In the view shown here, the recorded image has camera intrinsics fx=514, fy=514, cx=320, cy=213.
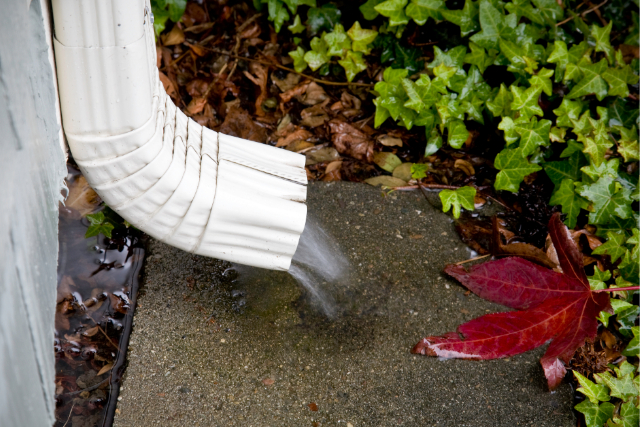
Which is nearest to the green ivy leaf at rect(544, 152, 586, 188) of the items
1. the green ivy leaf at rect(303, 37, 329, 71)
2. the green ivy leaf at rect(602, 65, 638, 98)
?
the green ivy leaf at rect(602, 65, 638, 98)

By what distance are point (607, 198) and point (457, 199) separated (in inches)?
20.6

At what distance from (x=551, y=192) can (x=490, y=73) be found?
2.01 ft

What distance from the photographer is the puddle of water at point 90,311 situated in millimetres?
1507

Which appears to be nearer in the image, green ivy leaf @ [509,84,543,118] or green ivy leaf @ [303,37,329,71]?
green ivy leaf @ [509,84,543,118]

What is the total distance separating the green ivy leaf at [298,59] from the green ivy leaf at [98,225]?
111 cm

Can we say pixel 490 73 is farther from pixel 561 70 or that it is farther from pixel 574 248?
pixel 574 248

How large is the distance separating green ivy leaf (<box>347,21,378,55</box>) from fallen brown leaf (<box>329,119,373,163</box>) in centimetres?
35

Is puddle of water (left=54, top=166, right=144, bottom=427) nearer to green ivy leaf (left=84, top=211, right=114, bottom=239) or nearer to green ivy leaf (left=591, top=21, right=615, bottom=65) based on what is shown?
green ivy leaf (left=84, top=211, right=114, bottom=239)

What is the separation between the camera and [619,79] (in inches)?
81.3

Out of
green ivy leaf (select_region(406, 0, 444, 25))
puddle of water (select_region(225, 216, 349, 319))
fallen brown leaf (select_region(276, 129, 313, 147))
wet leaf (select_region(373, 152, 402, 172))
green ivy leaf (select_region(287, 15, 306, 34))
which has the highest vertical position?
green ivy leaf (select_region(406, 0, 444, 25))

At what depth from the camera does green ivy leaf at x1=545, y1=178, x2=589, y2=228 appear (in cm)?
191

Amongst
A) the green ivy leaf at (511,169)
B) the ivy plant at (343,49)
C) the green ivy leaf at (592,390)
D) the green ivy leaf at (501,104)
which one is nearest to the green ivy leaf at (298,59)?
the ivy plant at (343,49)

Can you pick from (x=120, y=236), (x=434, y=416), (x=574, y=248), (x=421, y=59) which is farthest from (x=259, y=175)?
(x=421, y=59)

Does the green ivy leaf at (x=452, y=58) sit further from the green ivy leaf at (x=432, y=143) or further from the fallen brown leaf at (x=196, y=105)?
the fallen brown leaf at (x=196, y=105)
